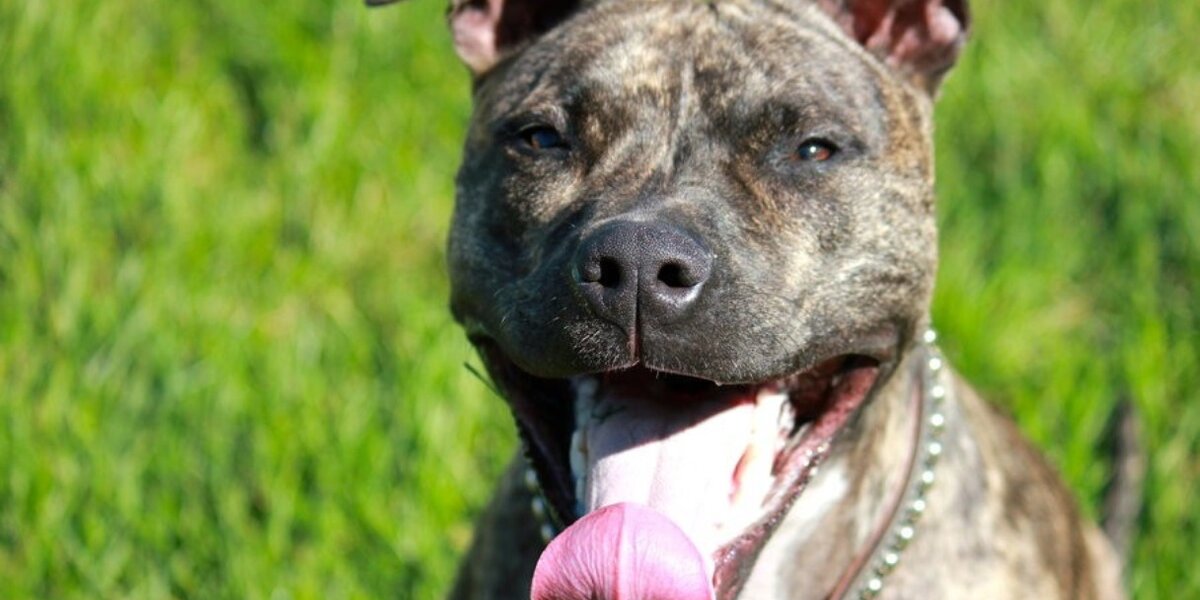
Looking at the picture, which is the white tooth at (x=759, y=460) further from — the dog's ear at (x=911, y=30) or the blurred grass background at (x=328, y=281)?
the blurred grass background at (x=328, y=281)

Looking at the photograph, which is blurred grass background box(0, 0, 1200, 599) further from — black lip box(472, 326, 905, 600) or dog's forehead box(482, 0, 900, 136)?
dog's forehead box(482, 0, 900, 136)

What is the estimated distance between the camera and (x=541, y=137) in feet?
13.2

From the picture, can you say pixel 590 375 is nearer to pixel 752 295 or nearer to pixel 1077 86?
pixel 752 295

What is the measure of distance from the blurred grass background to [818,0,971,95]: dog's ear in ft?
5.61

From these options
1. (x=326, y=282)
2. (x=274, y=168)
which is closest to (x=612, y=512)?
(x=326, y=282)

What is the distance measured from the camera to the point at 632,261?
3.40m

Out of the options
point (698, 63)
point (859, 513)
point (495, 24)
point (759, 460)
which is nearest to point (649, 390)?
point (759, 460)

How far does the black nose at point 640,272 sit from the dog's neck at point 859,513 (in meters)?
0.70

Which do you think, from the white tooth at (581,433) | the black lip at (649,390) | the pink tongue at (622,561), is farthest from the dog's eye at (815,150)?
the pink tongue at (622,561)

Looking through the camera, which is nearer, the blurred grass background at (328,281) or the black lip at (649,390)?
the black lip at (649,390)

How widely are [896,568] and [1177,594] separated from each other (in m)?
1.57

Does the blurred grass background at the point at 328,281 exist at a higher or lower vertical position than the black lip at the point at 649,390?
lower

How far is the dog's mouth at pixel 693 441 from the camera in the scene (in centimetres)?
367

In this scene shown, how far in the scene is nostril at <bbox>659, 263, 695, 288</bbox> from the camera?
11.2ft
